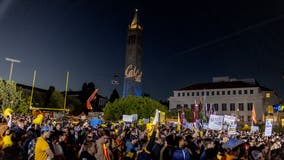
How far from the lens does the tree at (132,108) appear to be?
64125 mm

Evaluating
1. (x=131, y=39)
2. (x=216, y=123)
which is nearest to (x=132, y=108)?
(x=216, y=123)

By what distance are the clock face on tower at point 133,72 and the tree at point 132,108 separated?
35638 millimetres

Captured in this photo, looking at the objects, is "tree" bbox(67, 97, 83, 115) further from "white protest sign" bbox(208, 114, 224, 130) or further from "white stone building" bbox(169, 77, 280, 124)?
"white protest sign" bbox(208, 114, 224, 130)

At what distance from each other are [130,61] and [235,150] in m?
99.1

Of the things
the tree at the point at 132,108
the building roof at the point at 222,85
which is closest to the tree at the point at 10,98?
the tree at the point at 132,108

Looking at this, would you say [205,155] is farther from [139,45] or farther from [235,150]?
[139,45]

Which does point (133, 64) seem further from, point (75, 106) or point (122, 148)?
point (122, 148)

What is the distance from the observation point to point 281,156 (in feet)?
34.3

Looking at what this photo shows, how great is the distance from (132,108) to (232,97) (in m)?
43.2

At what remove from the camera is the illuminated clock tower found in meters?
103

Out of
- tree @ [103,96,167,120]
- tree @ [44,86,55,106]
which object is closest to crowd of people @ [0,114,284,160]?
tree @ [103,96,167,120]

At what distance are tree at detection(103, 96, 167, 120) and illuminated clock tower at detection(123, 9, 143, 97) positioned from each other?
34.4 m

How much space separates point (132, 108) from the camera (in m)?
64.4

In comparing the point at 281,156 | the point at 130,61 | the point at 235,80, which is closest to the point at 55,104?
the point at 130,61
